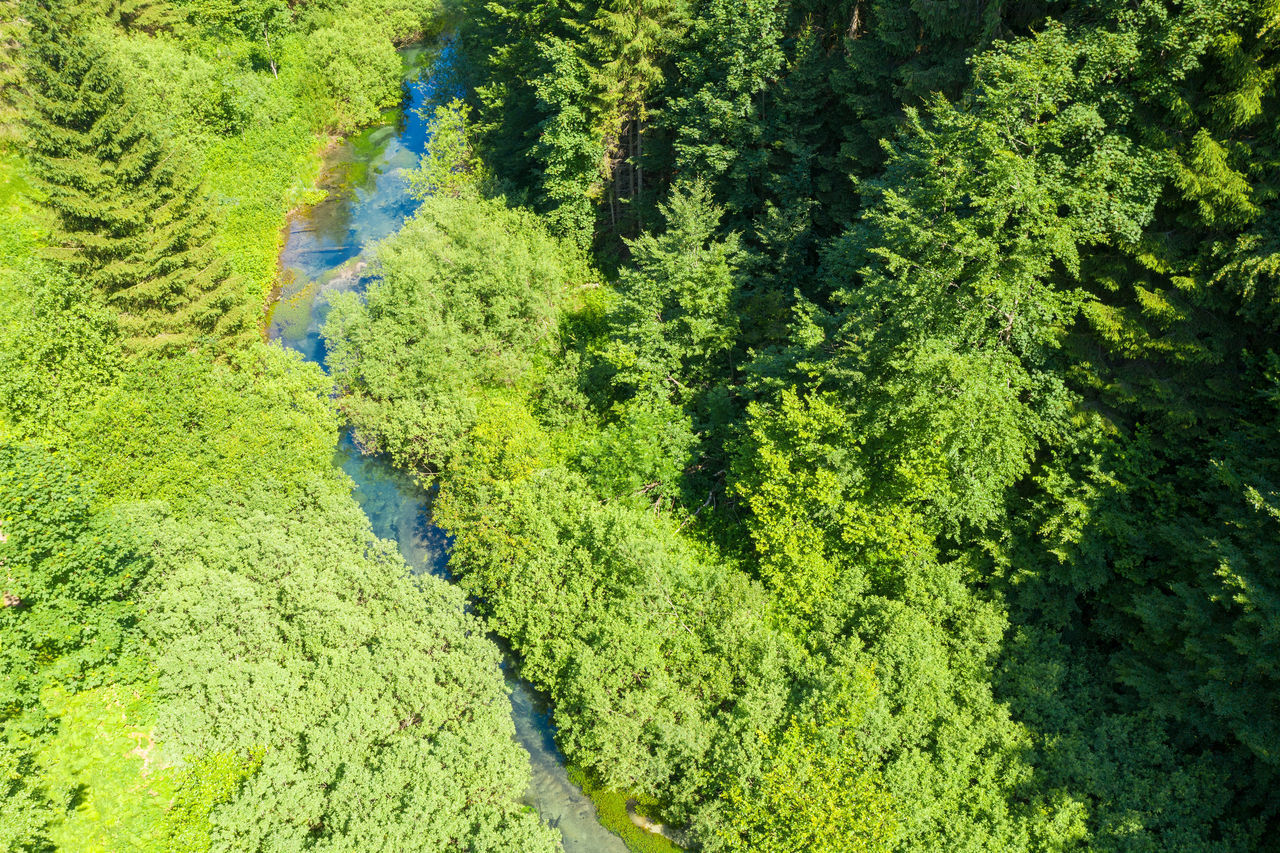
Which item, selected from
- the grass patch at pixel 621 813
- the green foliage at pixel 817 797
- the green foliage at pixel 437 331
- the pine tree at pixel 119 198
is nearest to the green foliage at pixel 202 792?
the grass patch at pixel 621 813

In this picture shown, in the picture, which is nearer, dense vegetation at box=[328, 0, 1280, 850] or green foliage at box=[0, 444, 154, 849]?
green foliage at box=[0, 444, 154, 849]

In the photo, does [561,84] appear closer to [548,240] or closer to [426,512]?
[548,240]

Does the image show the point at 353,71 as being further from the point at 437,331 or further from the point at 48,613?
the point at 48,613

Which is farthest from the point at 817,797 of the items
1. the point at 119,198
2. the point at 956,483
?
the point at 119,198

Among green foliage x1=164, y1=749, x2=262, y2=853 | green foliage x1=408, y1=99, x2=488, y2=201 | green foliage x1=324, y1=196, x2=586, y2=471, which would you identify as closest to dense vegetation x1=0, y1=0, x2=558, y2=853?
green foliage x1=164, y1=749, x2=262, y2=853

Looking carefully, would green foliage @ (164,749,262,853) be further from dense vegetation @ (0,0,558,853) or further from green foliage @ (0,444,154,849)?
green foliage @ (0,444,154,849)

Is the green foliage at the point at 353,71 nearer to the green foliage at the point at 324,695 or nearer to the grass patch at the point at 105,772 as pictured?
the green foliage at the point at 324,695

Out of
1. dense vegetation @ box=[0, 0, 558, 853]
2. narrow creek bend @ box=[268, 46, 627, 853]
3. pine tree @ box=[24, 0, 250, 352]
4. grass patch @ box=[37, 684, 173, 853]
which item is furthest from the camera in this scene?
pine tree @ box=[24, 0, 250, 352]
